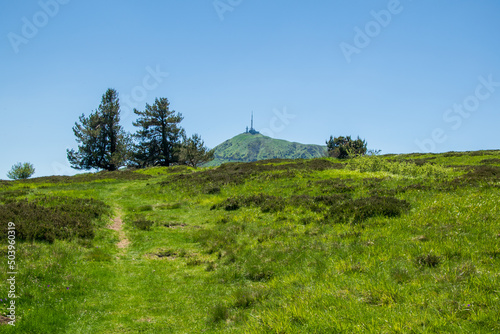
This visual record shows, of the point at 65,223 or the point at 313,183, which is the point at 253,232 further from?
the point at 313,183

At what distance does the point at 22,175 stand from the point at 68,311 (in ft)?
322

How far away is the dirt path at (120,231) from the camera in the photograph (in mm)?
Result: 14065

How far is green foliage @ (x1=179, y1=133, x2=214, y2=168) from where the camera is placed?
214 ft

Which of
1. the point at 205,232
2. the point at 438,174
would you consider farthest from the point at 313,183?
the point at 205,232

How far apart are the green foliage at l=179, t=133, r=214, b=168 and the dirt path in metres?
46.4

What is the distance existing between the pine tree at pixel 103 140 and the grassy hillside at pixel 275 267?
49690mm

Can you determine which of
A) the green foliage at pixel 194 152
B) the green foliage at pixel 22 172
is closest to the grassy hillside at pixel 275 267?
the green foliage at pixel 194 152

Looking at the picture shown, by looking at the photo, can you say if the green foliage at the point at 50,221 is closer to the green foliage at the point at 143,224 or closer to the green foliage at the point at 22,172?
the green foliage at the point at 143,224

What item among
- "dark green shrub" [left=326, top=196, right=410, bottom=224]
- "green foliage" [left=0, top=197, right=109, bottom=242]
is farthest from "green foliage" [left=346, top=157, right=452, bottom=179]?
"green foliage" [left=0, top=197, right=109, bottom=242]

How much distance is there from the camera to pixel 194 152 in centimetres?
6556

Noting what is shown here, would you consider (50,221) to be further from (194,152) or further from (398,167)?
(194,152)

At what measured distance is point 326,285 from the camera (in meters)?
7.21

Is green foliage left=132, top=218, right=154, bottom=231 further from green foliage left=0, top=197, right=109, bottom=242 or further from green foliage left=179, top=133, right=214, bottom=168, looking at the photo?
green foliage left=179, top=133, right=214, bottom=168

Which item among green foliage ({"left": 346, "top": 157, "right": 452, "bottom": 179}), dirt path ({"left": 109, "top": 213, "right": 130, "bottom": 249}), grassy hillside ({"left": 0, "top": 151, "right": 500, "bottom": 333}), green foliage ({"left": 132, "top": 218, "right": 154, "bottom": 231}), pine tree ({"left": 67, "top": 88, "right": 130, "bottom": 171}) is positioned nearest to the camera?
grassy hillside ({"left": 0, "top": 151, "right": 500, "bottom": 333})
